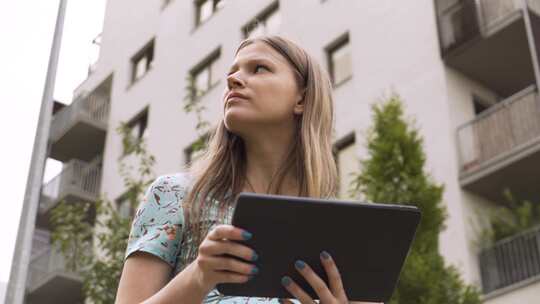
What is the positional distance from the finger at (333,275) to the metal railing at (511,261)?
39.8 feet

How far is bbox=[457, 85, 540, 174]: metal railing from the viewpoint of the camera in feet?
48.6

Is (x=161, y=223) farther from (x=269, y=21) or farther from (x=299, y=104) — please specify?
(x=269, y=21)

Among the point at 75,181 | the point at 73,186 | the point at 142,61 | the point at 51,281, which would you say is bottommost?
the point at 51,281

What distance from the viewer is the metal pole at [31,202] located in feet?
22.6

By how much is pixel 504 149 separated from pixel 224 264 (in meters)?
13.5

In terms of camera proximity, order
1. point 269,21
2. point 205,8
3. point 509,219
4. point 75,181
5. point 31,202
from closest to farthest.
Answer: point 31,202, point 509,219, point 269,21, point 205,8, point 75,181

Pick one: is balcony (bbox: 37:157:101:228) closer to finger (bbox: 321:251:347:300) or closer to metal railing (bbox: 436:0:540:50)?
metal railing (bbox: 436:0:540:50)

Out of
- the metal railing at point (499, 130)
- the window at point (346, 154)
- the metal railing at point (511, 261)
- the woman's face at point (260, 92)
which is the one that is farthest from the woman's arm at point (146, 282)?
the window at point (346, 154)

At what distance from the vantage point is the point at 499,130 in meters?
15.1

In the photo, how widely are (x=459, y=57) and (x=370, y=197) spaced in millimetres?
6140

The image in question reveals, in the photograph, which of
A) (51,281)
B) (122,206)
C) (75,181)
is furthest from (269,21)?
(51,281)

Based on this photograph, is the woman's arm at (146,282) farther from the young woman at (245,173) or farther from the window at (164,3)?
the window at (164,3)

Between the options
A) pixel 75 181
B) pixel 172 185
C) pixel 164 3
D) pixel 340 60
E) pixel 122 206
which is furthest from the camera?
pixel 164 3

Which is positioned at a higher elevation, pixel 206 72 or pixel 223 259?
pixel 206 72
